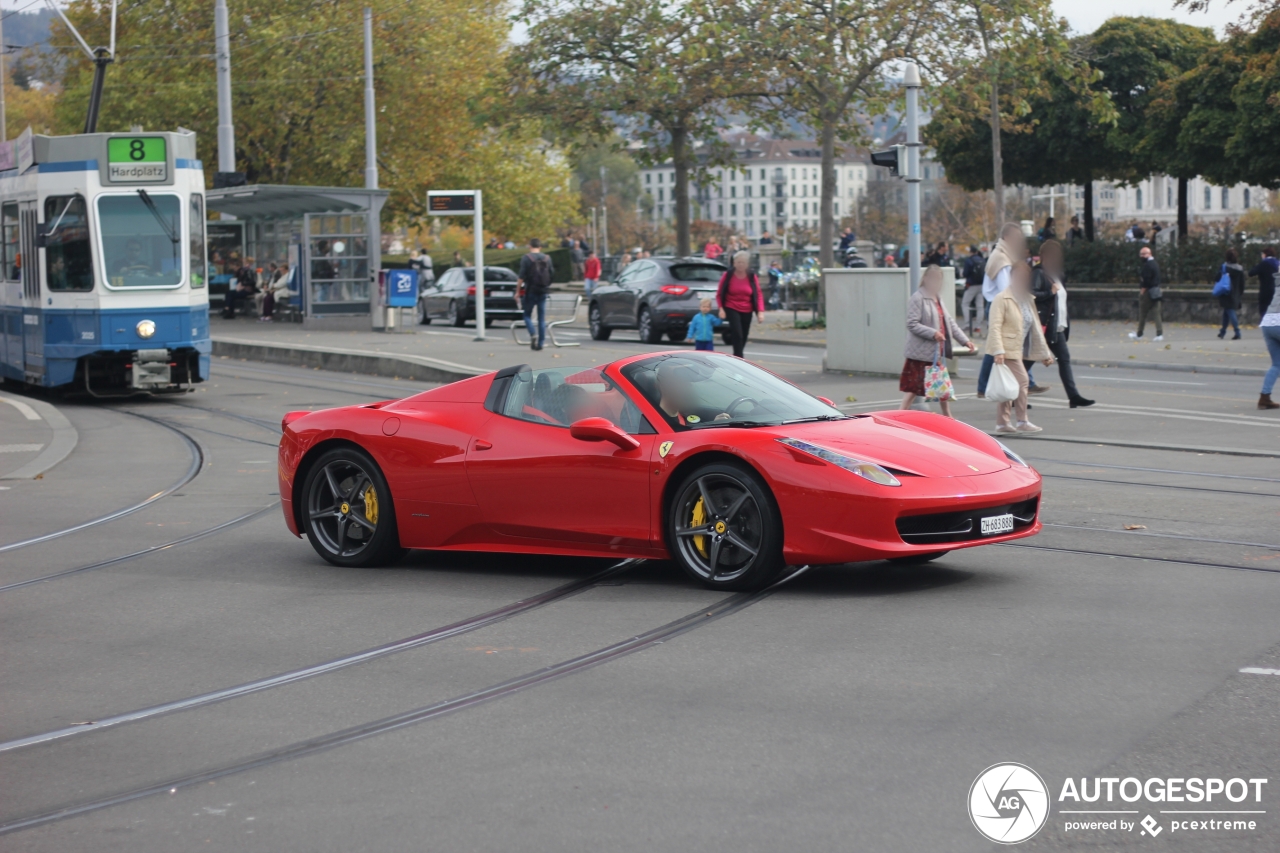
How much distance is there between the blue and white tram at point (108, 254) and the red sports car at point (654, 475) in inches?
452

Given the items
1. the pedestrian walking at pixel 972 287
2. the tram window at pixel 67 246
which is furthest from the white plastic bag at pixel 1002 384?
the pedestrian walking at pixel 972 287

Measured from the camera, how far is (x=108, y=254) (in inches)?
771

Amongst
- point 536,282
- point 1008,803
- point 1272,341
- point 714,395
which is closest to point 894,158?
point 1272,341

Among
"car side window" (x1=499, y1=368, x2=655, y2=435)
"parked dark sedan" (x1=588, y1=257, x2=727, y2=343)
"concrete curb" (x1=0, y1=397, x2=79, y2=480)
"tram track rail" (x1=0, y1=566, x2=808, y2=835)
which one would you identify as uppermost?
"parked dark sedan" (x1=588, y1=257, x2=727, y2=343)

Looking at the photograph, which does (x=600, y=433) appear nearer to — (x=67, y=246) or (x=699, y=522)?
(x=699, y=522)

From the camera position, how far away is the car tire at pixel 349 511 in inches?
344

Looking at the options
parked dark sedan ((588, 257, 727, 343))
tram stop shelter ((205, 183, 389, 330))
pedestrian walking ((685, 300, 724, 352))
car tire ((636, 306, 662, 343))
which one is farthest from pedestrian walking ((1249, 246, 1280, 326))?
tram stop shelter ((205, 183, 389, 330))

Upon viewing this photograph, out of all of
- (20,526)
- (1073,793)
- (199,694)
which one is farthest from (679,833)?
(20,526)

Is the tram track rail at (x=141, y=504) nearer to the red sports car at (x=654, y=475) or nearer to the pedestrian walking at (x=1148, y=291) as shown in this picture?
the red sports car at (x=654, y=475)

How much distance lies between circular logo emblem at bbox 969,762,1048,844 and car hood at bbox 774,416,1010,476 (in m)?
2.92

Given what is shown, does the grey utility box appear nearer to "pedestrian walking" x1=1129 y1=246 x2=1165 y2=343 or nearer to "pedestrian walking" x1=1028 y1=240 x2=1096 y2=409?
"pedestrian walking" x1=1028 y1=240 x2=1096 y2=409

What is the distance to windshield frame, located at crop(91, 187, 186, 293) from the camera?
1942 centimetres

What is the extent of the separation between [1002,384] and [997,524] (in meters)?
6.69

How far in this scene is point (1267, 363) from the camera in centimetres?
2312
